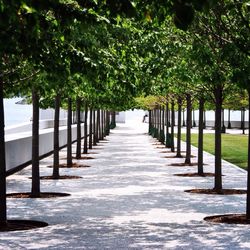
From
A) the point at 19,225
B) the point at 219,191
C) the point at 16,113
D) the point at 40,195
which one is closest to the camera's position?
the point at 19,225

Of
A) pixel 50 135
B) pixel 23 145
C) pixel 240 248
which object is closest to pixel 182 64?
pixel 240 248

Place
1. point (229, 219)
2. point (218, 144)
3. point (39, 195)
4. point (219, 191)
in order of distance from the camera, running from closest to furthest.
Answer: point (229, 219) → point (39, 195) → point (219, 191) → point (218, 144)

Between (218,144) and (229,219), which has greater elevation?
(218,144)

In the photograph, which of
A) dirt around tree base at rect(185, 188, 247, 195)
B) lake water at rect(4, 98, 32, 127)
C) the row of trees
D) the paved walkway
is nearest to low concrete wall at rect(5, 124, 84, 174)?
the paved walkway

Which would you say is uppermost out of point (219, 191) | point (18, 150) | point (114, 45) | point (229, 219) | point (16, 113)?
point (114, 45)

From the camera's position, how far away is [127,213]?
42.0ft

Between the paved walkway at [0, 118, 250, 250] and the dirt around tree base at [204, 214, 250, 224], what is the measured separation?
0.28 meters

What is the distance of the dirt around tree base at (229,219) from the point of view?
38.7 feet

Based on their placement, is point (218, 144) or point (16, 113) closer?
point (218, 144)

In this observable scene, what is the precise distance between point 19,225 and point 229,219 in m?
3.77

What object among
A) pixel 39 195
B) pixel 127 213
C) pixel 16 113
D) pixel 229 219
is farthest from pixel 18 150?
pixel 16 113

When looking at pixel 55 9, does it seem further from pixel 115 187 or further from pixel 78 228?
pixel 115 187

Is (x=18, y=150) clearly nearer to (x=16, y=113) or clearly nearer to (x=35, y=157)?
(x=35, y=157)

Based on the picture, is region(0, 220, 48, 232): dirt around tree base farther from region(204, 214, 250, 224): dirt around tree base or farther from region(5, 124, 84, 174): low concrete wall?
region(5, 124, 84, 174): low concrete wall
